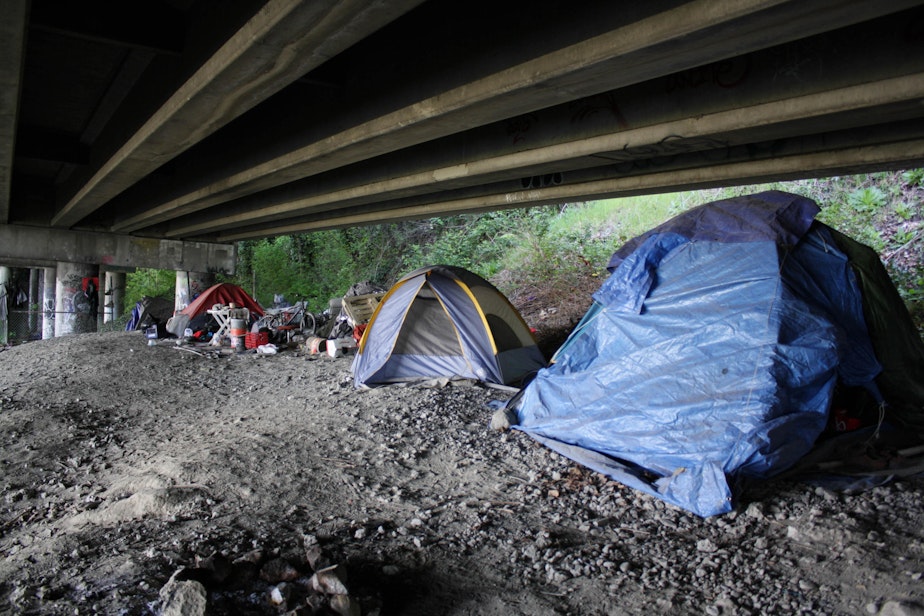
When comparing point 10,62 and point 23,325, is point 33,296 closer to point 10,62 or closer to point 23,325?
point 23,325

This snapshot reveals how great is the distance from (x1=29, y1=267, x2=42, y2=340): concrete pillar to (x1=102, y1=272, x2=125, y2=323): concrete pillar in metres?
5.95

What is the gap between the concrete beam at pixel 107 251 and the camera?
44.4 feet

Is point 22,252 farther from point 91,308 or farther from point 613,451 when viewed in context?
point 613,451

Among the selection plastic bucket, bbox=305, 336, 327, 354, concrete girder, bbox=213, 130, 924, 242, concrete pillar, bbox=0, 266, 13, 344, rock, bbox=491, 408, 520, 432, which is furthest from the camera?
concrete pillar, bbox=0, 266, 13, 344

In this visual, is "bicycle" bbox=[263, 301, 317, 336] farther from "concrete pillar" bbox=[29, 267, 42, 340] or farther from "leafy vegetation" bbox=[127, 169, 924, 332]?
"concrete pillar" bbox=[29, 267, 42, 340]

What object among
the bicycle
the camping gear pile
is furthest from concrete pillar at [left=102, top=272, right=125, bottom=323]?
the bicycle

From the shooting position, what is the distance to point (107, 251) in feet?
49.9

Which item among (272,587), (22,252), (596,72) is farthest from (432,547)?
(22,252)

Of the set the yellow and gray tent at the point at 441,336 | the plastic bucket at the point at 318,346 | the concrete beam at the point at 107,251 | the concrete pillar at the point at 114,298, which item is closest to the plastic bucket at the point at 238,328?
the plastic bucket at the point at 318,346

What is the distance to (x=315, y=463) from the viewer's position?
5.06m

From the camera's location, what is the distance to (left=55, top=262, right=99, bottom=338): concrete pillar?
15102mm

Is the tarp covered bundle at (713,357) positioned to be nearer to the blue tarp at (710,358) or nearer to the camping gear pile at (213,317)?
the blue tarp at (710,358)

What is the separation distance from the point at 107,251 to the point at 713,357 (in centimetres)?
1532

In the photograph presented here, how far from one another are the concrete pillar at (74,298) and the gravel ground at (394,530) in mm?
10109
